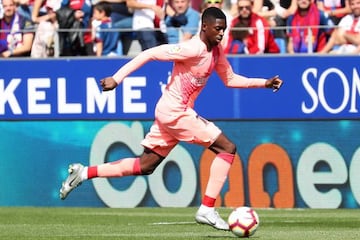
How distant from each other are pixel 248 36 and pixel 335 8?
146 centimetres

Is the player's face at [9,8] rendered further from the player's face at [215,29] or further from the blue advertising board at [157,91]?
the player's face at [215,29]

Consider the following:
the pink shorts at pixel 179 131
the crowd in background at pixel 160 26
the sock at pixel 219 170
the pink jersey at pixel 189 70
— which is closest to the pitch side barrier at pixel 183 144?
the crowd in background at pixel 160 26

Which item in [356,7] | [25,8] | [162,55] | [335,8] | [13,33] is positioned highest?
[162,55]

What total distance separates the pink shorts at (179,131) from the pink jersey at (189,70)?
0.33ft

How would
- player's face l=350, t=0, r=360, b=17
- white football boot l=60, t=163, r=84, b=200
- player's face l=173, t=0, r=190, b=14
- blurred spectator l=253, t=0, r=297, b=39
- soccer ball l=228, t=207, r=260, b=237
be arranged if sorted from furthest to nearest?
1. player's face l=173, t=0, r=190, b=14
2. blurred spectator l=253, t=0, r=297, b=39
3. player's face l=350, t=0, r=360, b=17
4. white football boot l=60, t=163, r=84, b=200
5. soccer ball l=228, t=207, r=260, b=237

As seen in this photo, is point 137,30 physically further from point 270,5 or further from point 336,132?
point 336,132

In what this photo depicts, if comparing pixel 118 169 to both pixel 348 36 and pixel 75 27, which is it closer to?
pixel 348 36

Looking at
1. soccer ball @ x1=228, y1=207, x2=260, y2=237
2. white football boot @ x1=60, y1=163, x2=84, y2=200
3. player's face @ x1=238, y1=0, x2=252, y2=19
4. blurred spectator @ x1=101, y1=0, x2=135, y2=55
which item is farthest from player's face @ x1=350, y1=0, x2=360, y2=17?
soccer ball @ x1=228, y1=207, x2=260, y2=237

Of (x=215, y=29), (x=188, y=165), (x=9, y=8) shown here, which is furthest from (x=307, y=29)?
(x=215, y=29)

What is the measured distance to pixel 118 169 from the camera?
13648 mm

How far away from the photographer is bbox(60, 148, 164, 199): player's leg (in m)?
13.6

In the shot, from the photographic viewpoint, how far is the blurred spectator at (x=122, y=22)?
18938 millimetres

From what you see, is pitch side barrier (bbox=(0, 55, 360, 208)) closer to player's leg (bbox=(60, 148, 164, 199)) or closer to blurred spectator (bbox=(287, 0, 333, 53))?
blurred spectator (bbox=(287, 0, 333, 53))

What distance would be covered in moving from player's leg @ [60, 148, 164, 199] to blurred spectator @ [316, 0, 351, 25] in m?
5.73
